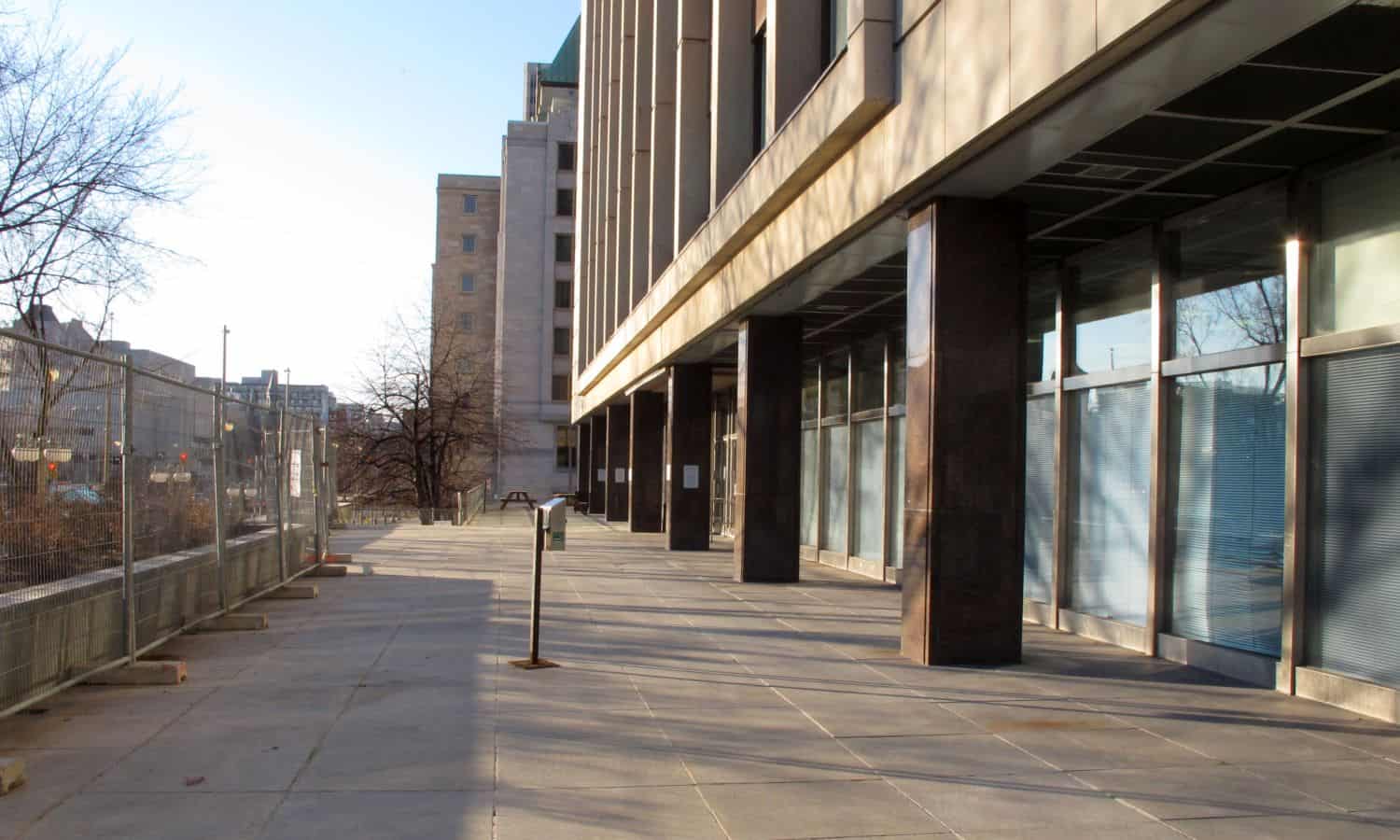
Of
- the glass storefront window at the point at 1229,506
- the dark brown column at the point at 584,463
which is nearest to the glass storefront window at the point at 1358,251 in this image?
the glass storefront window at the point at 1229,506

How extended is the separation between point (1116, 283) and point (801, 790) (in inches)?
287

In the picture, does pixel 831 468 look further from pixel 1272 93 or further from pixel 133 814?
pixel 133 814

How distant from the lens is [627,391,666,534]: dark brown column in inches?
1238

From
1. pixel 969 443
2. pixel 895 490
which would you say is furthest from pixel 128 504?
pixel 895 490

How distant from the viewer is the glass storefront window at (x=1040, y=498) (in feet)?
41.5

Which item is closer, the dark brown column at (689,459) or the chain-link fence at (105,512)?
the chain-link fence at (105,512)

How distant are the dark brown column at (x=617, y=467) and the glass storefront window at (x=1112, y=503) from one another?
27.6 m

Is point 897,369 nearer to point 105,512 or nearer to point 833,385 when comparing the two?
point 833,385

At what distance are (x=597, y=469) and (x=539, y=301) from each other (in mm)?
30057

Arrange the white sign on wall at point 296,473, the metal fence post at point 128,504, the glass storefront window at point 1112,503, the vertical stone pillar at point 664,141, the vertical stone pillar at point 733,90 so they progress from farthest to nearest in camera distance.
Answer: the vertical stone pillar at point 664,141, the vertical stone pillar at point 733,90, the white sign on wall at point 296,473, the glass storefront window at point 1112,503, the metal fence post at point 128,504

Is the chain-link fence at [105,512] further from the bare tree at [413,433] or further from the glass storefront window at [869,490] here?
the bare tree at [413,433]

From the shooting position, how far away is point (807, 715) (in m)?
7.88

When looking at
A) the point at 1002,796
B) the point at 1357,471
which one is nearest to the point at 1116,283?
the point at 1357,471

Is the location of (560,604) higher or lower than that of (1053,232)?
lower
